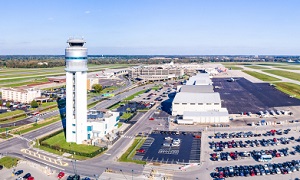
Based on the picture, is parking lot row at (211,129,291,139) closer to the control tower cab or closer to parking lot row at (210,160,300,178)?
parking lot row at (210,160,300,178)

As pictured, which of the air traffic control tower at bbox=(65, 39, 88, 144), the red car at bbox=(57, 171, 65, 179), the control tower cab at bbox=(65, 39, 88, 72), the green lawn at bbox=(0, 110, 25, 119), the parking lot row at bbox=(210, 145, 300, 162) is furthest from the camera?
the green lawn at bbox=(0, 110, 25, 119)

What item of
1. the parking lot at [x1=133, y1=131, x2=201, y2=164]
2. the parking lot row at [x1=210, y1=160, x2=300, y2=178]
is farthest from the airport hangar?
the parking lot row at [x1=210, y1=160, x2=300, y2=178]

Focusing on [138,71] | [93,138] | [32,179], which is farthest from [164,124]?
[138,71]

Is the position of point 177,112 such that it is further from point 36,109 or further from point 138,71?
point 138,71

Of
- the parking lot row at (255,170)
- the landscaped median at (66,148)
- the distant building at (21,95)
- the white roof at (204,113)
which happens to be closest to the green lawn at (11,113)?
the distant building at (21,95)

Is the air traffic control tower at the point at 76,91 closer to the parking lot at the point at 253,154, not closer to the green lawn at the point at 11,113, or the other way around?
the parking lot at the point at 253,154

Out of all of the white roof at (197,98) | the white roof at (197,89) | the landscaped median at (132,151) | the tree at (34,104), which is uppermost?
the white roof at (197,89)

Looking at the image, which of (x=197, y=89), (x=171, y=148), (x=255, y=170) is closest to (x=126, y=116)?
(x=171, y=148)
